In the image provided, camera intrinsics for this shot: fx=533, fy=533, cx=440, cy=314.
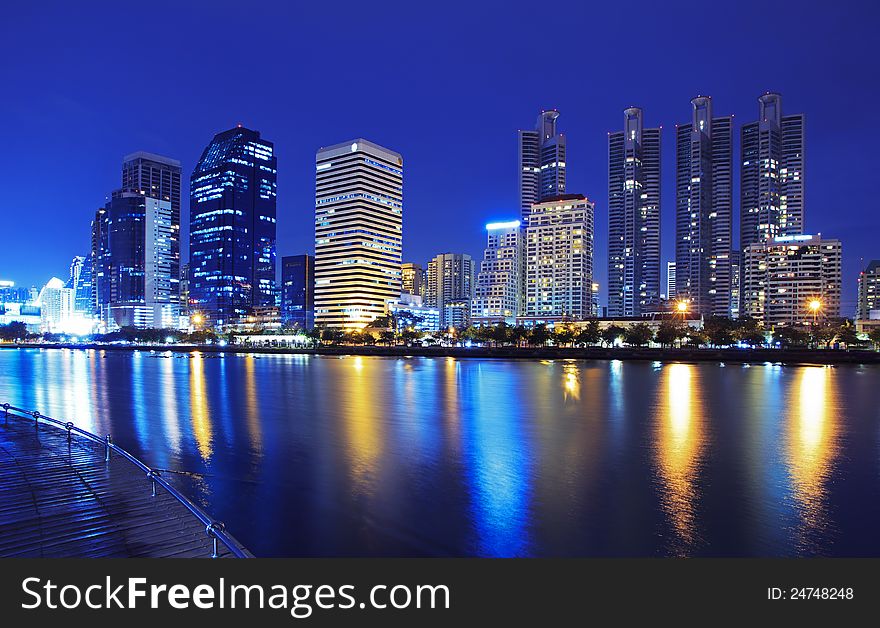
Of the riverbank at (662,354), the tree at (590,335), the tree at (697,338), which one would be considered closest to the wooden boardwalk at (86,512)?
the riverbank at (662,354)

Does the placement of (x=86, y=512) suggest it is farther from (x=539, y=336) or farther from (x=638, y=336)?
(x=638, y=336)

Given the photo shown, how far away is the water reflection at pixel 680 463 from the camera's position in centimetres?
1625

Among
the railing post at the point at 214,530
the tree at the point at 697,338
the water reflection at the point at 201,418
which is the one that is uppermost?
the railing post at the point at 214,530

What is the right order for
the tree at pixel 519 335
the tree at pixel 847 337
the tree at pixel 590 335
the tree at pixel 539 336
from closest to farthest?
the tree at pixel 847 337
the tree at pixel 590 335
the tree at pixel 539 336
the tree at pixel 519 335

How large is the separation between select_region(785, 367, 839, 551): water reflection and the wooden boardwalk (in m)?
16.6

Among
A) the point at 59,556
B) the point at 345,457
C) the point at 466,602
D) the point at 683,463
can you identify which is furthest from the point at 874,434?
the point at 59,556

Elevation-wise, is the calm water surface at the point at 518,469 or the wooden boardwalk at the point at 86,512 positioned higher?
the wooden boardwalk at the point at 86,512

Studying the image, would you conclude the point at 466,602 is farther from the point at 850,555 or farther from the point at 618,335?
the point at 618,335

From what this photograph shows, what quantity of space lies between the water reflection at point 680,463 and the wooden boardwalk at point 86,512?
41.8 feet

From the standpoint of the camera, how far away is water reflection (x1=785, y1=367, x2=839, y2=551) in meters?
→ 17.6

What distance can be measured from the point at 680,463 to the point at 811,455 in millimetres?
8146

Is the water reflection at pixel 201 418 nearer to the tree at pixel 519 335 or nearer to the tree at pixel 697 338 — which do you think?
the tree at pixel 519 335

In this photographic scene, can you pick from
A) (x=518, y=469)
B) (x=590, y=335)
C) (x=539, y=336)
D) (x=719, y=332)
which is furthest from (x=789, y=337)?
(x=518, y=469)

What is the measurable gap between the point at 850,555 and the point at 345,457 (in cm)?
2031
